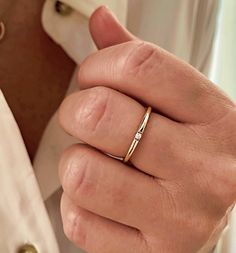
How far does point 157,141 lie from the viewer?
0.41 m

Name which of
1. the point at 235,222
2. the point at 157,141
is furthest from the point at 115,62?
the point at 235,222

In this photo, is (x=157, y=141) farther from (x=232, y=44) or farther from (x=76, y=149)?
(x=232, y=44)

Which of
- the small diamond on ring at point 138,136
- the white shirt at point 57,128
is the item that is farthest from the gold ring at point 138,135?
the white shirt at point 57,128

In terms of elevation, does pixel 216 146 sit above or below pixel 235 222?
above

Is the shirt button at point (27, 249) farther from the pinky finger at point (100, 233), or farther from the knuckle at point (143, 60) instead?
the knuckle at point (143, 60)

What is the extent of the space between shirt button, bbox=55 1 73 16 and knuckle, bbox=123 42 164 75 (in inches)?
6.6

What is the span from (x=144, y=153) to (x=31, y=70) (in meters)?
0.23

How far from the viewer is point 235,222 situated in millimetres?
652

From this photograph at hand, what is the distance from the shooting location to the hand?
1.35ft

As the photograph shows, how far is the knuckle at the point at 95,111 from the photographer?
0.41 m

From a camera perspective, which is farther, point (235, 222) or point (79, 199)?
point (235, 222)

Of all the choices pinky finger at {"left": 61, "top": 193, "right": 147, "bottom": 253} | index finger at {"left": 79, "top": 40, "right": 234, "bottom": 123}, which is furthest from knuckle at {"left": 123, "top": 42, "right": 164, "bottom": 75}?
pinky finger at {"left": 61, "top": 193, "right": 147, "bottom": 253}

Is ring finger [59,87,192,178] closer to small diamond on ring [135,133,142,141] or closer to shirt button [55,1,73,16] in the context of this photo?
small diamond on ring [135,133,142,141]

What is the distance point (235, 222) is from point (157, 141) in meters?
0.28
